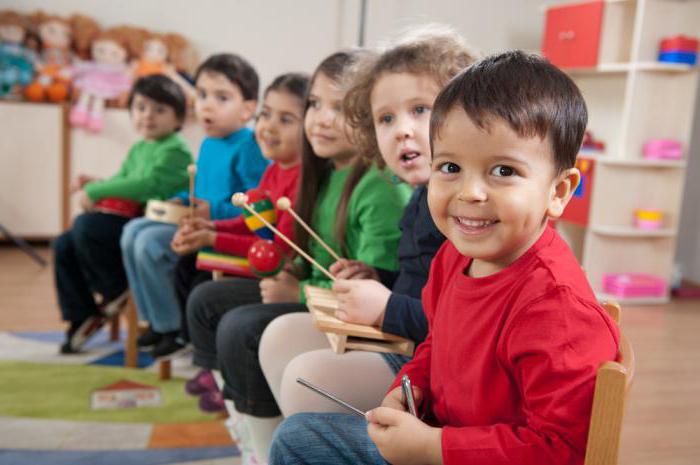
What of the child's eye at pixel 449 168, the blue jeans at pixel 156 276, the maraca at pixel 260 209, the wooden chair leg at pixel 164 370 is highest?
the child's eye at pixel 449 168

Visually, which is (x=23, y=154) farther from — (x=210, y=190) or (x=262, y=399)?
(x=262, y=399)

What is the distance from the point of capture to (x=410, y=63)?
1098 mm

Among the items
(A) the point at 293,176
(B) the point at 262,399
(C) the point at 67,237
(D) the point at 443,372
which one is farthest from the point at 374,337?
(C) the point at 67,237

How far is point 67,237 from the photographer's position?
2.07 m

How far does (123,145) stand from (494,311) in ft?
10.6

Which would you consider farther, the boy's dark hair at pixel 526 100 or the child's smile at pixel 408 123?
the child's smile at pixel 408 123

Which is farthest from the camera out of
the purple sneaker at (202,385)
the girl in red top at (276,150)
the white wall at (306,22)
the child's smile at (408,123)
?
the white wall at (306,22)

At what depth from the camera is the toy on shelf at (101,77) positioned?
3.52 m

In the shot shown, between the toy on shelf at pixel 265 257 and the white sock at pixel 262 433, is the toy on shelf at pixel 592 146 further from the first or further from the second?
the white sock at pixel 262 433

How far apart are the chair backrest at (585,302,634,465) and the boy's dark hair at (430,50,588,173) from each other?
0.22 metres

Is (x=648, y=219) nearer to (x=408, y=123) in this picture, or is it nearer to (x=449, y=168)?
(x=408, y=123)

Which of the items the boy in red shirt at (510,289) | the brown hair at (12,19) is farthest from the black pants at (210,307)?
the brown hair at (12,19)

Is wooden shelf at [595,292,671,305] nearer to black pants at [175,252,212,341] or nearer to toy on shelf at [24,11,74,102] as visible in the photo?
black pants at [175,252,212,341]

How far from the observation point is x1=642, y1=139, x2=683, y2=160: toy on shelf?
10.5 feet
